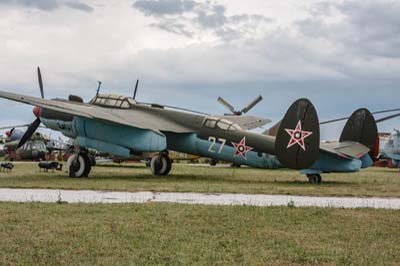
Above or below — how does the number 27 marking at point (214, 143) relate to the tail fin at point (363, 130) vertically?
below

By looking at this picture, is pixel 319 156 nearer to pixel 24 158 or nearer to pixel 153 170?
pixel 153 170

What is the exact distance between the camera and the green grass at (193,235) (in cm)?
716

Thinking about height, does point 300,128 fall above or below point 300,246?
above

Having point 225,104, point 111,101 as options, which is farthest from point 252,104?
point 111,101

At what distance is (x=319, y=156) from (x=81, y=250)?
15.8 meters

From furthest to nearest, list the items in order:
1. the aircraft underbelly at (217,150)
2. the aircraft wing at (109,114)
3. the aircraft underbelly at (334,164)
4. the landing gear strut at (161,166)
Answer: the landing gear strut at (161,166)
the aircraft wing at (109,114)
the aircraft underbelly at (217,150)
the aircraft underbelly at (334,164)

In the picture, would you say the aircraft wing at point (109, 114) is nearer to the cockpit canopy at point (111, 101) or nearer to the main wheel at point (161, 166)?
the cockpit canopy at point (111, 101)

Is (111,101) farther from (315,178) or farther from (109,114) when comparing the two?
(315,178)

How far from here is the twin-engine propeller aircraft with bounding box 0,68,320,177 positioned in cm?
2038

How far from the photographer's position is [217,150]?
956 inches

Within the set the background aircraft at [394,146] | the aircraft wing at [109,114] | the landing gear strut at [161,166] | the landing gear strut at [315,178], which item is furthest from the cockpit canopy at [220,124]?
the background aircraft at [394,146]

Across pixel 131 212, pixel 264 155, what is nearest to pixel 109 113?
pixel 264 155

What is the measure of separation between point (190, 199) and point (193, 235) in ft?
19.2

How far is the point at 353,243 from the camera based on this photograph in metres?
8.35
